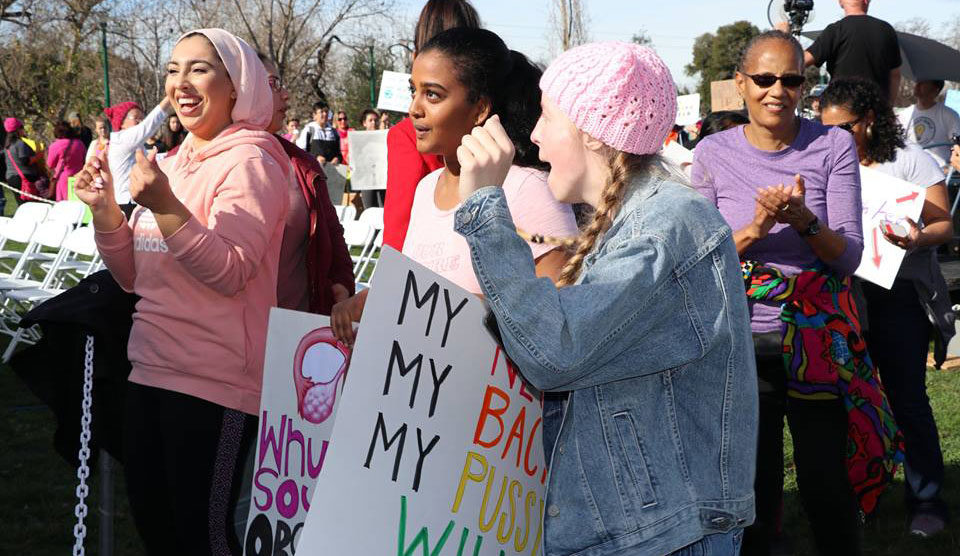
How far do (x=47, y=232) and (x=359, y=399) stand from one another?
7.83 m

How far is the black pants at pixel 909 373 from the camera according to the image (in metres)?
4.46

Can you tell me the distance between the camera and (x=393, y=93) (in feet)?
44.3

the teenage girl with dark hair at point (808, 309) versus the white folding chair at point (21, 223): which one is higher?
the teenage girl with dark hair at point (808, 309)

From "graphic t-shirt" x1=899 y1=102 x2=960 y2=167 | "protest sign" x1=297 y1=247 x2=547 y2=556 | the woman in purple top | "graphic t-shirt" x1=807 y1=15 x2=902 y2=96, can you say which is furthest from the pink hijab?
"graphic t-shirt" x1=899 y1=102 x2=960 y2=167

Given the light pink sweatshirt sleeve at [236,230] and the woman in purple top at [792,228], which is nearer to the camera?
the light pink sweatshirt sleeve at [236,230]

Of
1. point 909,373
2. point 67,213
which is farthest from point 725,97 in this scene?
point 67,213

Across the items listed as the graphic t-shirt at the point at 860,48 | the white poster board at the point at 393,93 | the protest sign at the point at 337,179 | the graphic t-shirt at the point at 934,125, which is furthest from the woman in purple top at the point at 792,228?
the protest sign at the point at 337,179

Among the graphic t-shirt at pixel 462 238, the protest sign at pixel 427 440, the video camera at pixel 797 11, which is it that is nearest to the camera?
the protest sign at pixel 427 440

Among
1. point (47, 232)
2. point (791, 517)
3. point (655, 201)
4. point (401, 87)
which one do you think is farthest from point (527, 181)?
point (401, 87)

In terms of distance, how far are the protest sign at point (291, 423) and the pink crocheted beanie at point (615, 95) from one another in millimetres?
919

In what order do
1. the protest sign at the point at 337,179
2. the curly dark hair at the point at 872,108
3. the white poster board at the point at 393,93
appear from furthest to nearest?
1. the protest sign at the point at 337,179
2. the white poster board at the point at 393,93
3. the curly dark hair at the point at 872,108

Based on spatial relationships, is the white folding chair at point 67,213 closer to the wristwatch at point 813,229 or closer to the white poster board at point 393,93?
the white poster board at point 393,93

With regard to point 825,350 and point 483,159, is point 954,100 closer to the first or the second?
point 825,350

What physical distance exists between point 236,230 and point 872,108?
8.63ft
